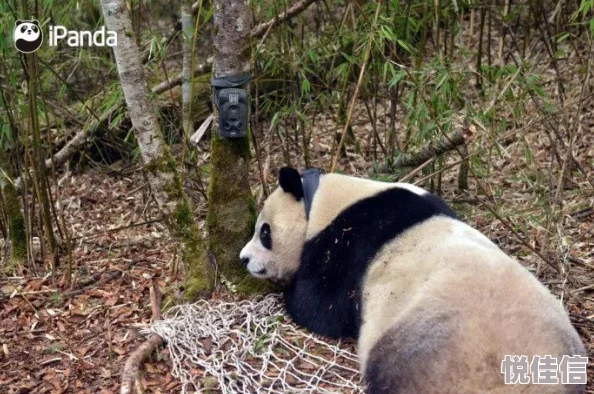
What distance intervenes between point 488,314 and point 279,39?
315 cm

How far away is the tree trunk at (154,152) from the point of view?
3.98 m

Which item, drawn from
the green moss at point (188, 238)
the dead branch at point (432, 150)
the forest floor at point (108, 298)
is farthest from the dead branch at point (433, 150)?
the green moss at point (188, 238)

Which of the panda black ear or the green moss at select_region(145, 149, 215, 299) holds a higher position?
the panda black ear

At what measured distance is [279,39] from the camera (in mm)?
5402

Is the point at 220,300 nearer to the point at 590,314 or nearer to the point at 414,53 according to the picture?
the point at 590,314

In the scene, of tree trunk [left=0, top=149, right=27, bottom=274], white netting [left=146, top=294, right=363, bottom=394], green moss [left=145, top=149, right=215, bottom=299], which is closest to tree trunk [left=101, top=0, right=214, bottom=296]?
green moss [left=145, top=149, right=215, bottom=299]

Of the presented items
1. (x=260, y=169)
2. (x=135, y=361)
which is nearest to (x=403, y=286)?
(x=135, y=361)

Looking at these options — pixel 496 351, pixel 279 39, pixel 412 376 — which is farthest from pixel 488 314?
pixel 279 39

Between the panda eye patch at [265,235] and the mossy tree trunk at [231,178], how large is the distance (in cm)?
18

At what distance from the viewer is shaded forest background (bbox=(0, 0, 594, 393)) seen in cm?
430

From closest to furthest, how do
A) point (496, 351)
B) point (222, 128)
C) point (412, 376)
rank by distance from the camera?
1. point (496, 351)
2. point (412, 376)
3. point (222, 128)

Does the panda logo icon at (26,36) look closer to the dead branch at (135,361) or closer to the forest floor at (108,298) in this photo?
the forest floor at (108,298)

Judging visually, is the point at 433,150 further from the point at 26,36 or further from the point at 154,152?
the point at 26,36

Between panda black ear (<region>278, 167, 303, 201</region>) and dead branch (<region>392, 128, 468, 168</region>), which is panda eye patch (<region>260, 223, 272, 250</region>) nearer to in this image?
panda black ear (<region>278, 167, 303, 201</region>)
